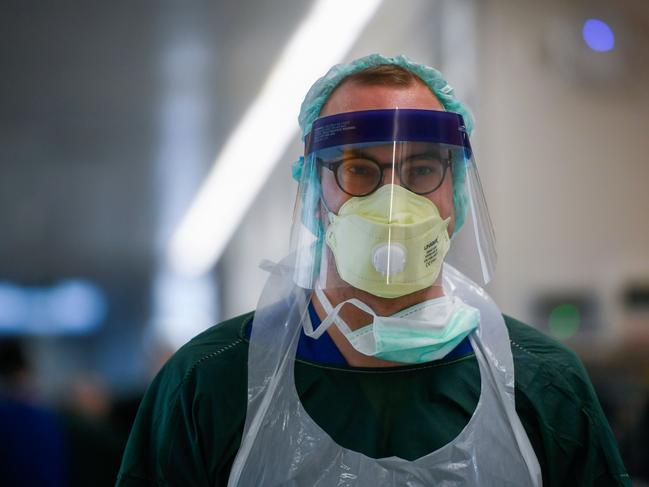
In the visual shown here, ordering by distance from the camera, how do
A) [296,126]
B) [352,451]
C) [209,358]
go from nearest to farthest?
[352,451]
[209,358]
[296,126]

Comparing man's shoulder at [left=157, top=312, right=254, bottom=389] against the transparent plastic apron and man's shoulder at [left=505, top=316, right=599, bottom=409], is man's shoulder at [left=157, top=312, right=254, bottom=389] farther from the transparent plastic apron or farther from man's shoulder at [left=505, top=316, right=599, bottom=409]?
man's shoulder at [left=505, top=316, right=599, bottom=409]

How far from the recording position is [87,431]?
4086 mm

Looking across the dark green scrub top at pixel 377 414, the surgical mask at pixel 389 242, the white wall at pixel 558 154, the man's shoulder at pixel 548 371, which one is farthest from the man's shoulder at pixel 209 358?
the white wall at pixel 558 154

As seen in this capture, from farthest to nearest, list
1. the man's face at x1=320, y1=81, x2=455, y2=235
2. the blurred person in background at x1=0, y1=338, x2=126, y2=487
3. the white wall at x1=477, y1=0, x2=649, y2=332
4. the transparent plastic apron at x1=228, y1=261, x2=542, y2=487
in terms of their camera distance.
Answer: the white wall at x1=477, y1=0, x2=649, y2=332 < the blurred person in background at x1=0, y1=338, x2=126, y2=487 < the man's face at x1=320, y1=81, x2=455, y2=235 < the transparent plastic apron at x1=228, y1=261, x2=542, y2=487

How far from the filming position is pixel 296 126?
17.5ft

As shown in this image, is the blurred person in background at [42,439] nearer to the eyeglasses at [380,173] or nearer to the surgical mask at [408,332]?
the surgical mask at [408,332]

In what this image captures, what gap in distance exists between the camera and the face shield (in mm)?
1368

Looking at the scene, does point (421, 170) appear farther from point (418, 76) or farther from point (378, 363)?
point (378, 363)

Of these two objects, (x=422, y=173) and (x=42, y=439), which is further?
(x=42, y=439)

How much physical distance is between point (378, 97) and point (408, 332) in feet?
1.37

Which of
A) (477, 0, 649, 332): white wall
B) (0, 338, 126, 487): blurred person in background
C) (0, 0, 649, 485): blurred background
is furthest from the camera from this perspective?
(477, 0, 649, 332): white wall

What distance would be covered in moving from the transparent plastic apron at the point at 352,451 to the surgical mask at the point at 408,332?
7 centimetres

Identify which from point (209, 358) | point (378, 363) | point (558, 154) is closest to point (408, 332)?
point (378, 363)

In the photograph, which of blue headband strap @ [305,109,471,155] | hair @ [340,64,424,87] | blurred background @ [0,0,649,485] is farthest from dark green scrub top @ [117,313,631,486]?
blurred background @ [0,0,649,485]
